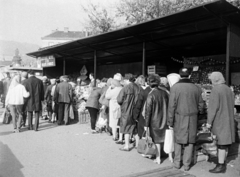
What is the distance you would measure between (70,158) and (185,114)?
109 inches

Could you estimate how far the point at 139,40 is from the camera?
9.81 meters

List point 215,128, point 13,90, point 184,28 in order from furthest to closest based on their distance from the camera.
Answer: point 13,90
point 184,28
point 215,128

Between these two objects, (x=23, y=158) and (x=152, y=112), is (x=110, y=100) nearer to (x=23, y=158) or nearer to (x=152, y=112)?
(x=152, y=112)

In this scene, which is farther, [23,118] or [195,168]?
[23,118]

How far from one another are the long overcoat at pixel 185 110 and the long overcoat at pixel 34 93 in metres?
5.37

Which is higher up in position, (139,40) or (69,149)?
(139,40)

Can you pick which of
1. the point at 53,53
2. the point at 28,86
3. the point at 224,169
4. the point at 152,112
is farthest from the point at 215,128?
the point at 53,53

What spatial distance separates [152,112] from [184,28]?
3.77 m

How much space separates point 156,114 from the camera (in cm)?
532

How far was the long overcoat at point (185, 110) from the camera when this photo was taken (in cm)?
488

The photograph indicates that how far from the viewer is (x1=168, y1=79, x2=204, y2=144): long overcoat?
488 cm

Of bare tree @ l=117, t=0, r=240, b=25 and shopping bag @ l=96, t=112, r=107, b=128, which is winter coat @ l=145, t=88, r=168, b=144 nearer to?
shopping bag @ l=96, t=112, r=107, b=128

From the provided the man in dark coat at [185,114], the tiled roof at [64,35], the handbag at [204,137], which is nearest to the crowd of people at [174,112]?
the man in dark coat at [185,114]

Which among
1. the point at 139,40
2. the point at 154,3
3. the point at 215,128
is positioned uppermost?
the point at 154,3
